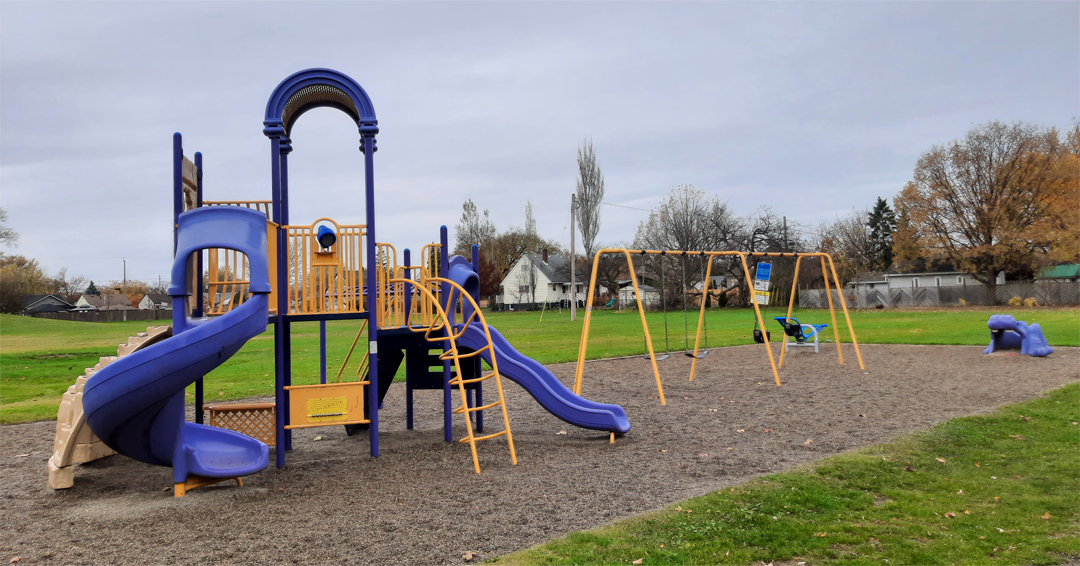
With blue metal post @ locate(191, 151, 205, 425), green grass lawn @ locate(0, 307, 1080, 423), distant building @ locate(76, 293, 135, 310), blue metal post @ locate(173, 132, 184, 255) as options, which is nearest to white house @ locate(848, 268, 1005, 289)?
green grass lawn @ locate(0, 307, 1080, 423)

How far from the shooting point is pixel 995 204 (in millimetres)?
42562

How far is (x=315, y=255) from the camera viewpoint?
24.2 ft

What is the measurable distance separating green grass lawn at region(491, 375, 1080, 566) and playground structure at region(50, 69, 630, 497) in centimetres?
248

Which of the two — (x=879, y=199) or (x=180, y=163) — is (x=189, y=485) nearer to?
(x=180, y=163)

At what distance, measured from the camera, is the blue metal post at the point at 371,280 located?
290 inches

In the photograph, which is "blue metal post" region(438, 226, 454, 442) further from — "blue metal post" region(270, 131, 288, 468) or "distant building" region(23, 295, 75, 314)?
"distant building" region(23, 295, 75, 314)

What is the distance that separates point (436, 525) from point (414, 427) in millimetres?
4497

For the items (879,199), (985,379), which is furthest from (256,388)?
(879,199)

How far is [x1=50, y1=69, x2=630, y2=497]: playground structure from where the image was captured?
5637 millimetres

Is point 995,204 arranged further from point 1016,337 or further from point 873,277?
point 1016,337

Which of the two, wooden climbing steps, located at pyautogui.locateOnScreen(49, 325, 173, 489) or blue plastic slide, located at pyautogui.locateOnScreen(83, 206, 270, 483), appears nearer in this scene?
blue plastic slide, located at pyautogui.locateOnScreen(83, 206, 270, 483)

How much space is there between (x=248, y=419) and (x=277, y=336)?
1.25 metres

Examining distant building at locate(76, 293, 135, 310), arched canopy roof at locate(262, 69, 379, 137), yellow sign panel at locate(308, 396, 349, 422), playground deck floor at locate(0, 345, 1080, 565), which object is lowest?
playground deck floor at locate(0, 345, 1080, 565)

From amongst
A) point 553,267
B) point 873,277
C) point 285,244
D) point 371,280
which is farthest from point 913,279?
point 285,244
